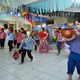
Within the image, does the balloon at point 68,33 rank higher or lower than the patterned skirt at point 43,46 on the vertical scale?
higher

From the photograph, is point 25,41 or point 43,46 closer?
point 25,41

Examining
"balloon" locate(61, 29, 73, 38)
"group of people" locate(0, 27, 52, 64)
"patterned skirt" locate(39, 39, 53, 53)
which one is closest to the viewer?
"balloon" locate(61, 29, 73, 38)

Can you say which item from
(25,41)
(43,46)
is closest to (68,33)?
(25,41)

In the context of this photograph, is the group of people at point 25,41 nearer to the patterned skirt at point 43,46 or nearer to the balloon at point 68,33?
the patterned skirt at point 43,46

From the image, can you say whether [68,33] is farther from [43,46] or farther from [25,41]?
[43,46]

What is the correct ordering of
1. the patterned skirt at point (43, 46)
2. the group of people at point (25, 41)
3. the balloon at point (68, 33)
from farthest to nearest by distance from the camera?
the patterned skirt at point (43, 46), the group of people at point (25, 41), the balloon at point (68, 33)

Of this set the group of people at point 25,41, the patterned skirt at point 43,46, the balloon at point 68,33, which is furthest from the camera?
the patterned skirt at point 43,46

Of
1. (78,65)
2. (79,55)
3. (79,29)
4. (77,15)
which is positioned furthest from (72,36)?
(77,15)


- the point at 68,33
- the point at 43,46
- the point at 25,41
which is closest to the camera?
the point at 68,33

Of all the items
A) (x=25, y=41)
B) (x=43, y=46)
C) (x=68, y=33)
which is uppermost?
(x=68, y=33)

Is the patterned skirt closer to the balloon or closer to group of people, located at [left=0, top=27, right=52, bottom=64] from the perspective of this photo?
group of people, located at [left=0, top=27, right=52, bottom=64]

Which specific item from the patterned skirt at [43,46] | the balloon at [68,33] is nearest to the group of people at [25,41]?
the patterned skirt at [43,46]

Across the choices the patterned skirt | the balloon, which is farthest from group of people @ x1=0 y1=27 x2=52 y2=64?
the balloon

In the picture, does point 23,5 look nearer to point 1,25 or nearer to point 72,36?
point 1,25
